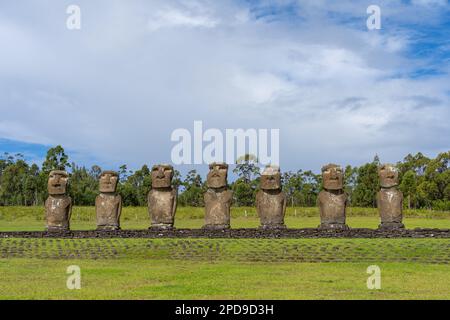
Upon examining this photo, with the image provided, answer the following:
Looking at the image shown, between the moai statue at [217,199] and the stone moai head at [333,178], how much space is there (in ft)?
11.5

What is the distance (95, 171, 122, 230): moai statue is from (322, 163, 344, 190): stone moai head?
303 inches

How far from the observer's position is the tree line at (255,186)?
5409 centimetres

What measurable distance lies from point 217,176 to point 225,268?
7.84 meters

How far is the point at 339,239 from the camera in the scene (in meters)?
18.3

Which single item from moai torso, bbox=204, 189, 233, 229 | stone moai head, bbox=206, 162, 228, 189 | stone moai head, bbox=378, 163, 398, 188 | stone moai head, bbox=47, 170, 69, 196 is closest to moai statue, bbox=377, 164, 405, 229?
stone moai head, bbox=378, 163, 398, 188

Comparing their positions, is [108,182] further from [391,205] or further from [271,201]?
[391,205]

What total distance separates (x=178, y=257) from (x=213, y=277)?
11.5 feet

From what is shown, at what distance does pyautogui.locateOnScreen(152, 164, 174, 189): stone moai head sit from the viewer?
70.6 feet

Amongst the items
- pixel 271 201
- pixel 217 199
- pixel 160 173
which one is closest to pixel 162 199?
pixel 160 173

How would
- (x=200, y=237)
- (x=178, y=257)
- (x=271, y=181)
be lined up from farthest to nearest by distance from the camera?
(x=271, y=181), (x=200, y=237), (x=178, y=257)

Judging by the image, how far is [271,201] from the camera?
21.0 metres

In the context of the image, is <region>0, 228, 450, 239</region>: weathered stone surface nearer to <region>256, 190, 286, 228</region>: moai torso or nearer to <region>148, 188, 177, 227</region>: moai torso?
<region>148, 188, 177, 227</region>: moai torso
